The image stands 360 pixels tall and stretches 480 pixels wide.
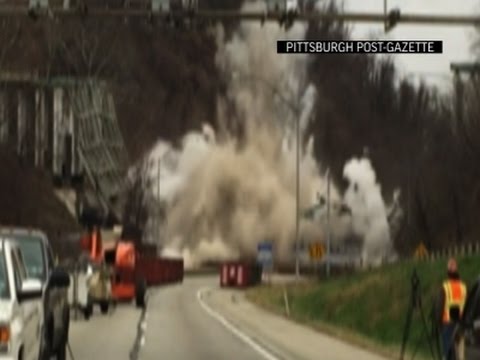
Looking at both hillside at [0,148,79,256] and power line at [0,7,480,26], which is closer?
power line at [0,7,480,26]

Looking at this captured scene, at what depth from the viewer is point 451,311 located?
1742cm

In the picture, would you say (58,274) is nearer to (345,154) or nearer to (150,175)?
(150,175)

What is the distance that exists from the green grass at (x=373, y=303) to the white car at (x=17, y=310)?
1279cm

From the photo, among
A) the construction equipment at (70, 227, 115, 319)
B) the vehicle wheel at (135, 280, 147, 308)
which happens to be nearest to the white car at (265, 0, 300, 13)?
the construction equipment at (70, 227, 115, 319)

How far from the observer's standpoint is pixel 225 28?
117 metres

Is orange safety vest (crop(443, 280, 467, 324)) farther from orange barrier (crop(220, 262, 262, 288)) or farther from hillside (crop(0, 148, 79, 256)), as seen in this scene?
orange barrier (crop(220, 262, 262, 288))

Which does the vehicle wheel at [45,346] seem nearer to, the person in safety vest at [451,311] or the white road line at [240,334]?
the person in safety vest at [451,311]

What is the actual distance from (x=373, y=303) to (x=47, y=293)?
2478 cm

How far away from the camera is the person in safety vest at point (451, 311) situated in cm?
1691

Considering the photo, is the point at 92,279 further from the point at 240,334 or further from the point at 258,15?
the point at 258,15

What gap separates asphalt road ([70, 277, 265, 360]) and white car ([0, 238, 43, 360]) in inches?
351

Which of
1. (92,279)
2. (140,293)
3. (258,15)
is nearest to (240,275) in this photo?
(140,293)

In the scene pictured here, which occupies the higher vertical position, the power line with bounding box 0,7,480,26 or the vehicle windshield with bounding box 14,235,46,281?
the power line with bounding box 0,7,480,26

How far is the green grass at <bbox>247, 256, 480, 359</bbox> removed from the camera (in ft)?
116
